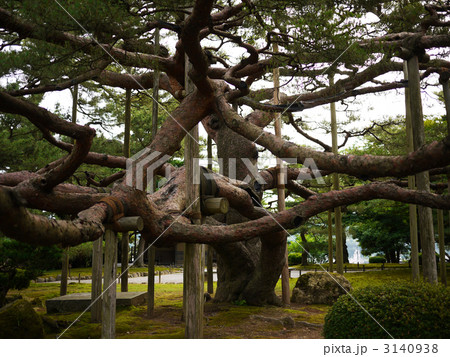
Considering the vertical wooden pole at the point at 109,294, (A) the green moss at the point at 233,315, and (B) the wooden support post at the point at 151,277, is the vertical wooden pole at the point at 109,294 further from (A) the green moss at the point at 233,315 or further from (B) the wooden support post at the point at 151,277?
(A) the green moss at the point at 233,315

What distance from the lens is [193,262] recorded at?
558 cm

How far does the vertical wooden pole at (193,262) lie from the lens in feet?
17.5

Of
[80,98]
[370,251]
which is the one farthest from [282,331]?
[370,251]

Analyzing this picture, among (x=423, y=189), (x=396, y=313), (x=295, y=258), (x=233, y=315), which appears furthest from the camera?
(x=295, y=258)

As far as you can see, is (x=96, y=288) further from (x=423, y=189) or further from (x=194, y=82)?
(x=423, y=189)

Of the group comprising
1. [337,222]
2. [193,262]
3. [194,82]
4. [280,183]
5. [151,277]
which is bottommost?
[151,277]

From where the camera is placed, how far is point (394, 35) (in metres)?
7.25

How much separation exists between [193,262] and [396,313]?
9.10 feet

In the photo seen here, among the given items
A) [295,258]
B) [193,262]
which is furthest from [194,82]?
[295,258]

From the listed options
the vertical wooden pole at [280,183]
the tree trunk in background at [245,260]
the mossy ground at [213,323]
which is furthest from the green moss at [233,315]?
the vertical wooden pole at [280,183]

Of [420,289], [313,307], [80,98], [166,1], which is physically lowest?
[313,307]

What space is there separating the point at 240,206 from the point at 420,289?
134 inches

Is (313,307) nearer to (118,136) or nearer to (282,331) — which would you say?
(282,331)

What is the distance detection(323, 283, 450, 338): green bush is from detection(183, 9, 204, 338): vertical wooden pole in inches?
71.2
